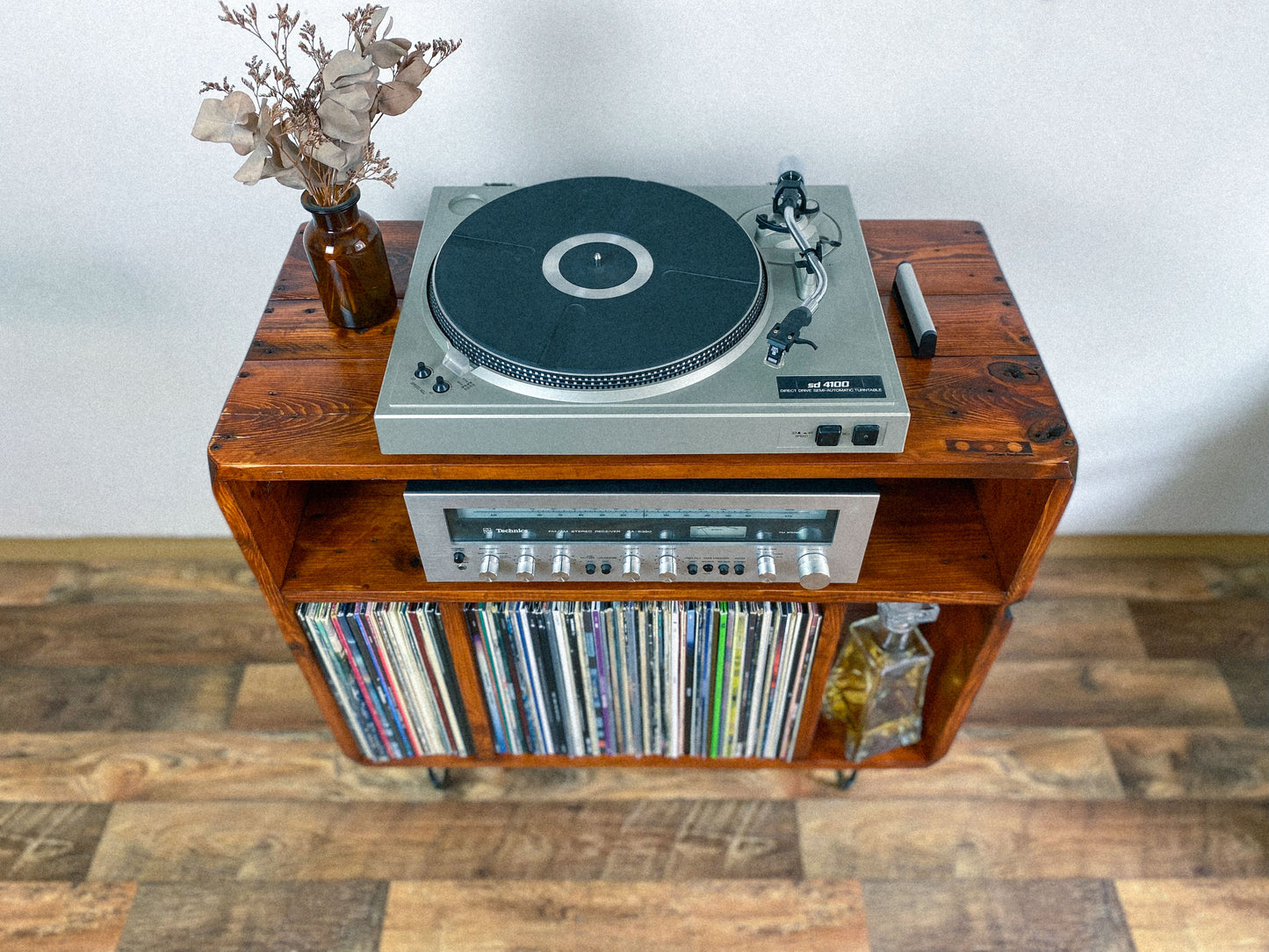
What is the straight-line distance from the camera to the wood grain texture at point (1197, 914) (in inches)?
51.8

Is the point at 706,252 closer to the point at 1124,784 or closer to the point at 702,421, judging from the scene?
the point at 702,421

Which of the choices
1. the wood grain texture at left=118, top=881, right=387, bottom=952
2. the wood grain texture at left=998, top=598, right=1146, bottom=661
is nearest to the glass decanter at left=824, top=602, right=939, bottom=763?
the wood grain texture at left=998, top=598, right=1146, bottom=661

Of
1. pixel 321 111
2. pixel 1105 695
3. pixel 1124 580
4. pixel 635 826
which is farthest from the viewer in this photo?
pixel 1124 580

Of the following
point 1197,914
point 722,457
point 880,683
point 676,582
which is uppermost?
point 722,457

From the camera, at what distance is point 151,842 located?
1417 mm

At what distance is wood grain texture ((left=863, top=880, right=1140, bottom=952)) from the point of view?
4.33ft

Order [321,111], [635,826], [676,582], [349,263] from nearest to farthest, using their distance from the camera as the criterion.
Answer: [321,111]
[349,263]
[676,582]
[635,826]

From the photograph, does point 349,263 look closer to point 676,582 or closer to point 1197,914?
point 676,582

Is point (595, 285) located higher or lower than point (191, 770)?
higher

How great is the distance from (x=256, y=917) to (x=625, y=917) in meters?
0.55

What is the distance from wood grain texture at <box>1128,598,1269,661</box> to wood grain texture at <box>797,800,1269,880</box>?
0.94 feet

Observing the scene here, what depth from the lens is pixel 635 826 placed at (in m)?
1.44

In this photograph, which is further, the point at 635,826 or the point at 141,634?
the point at 141,634

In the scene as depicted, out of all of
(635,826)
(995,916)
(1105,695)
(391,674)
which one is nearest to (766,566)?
(391,674)
